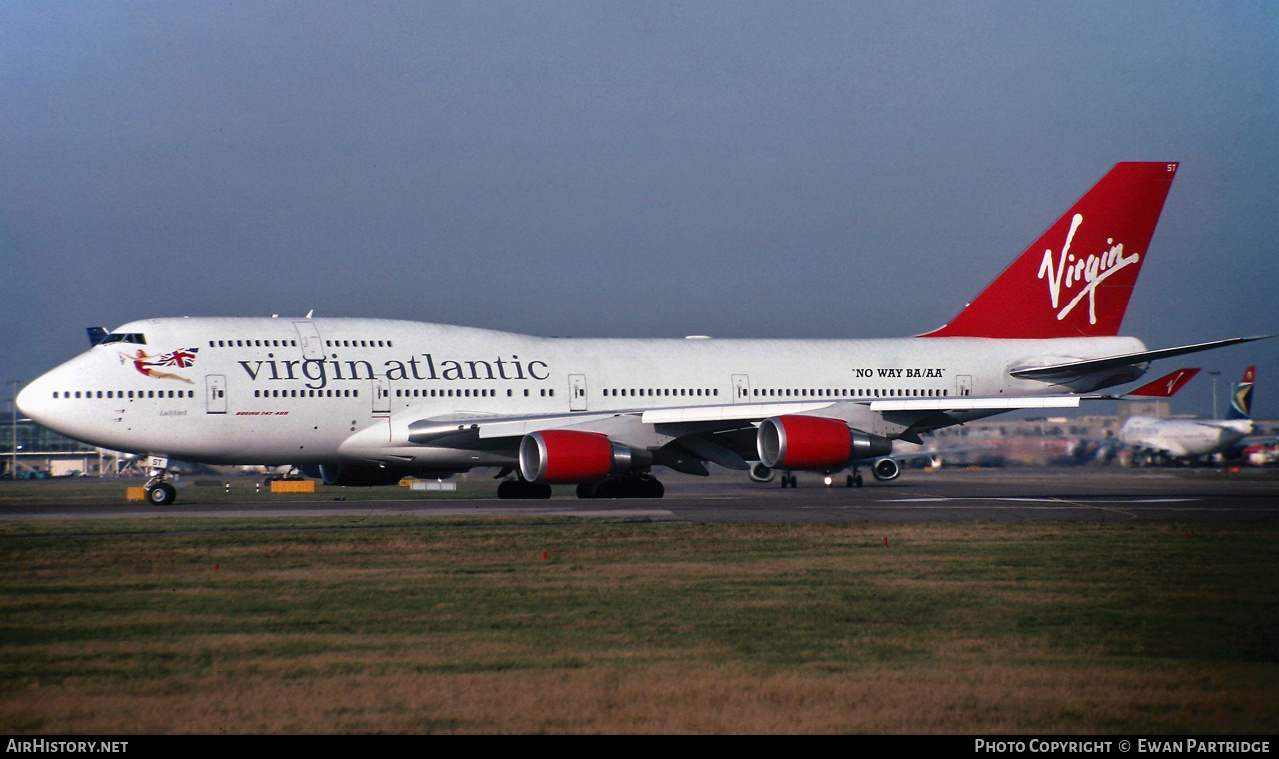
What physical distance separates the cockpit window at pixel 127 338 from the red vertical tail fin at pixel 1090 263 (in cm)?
2357

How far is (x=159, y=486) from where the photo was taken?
1144 inches

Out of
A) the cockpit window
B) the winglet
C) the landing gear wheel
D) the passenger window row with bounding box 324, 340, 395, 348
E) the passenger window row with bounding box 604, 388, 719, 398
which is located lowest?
the landing gear wheel

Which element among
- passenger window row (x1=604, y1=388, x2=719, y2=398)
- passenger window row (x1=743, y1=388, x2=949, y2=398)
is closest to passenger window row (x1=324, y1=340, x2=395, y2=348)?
passenger window row (x1=604, y1=388, x2=719, y2=398)

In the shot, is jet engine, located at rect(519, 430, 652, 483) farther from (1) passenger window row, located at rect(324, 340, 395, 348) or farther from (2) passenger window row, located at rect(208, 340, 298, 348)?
(2) passenger window row, located at rect(208, 340, 298, 348)

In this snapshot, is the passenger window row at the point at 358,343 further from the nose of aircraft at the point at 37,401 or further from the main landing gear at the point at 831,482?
the main landing gear at the point at 831,482

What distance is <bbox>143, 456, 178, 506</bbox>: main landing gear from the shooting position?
94.1 ft

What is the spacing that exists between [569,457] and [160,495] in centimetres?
938

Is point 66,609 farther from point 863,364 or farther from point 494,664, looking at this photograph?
point 863,364

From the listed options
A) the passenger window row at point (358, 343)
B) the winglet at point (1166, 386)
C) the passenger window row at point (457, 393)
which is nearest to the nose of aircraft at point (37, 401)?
the passenger window row at point (358, 343)

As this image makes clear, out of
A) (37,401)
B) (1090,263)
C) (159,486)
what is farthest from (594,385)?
(1090,263)

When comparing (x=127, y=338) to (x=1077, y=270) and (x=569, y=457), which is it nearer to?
(x=569, y=457)

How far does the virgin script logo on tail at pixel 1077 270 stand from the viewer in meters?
36.5

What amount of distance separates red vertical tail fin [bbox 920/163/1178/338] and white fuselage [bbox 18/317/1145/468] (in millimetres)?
989
